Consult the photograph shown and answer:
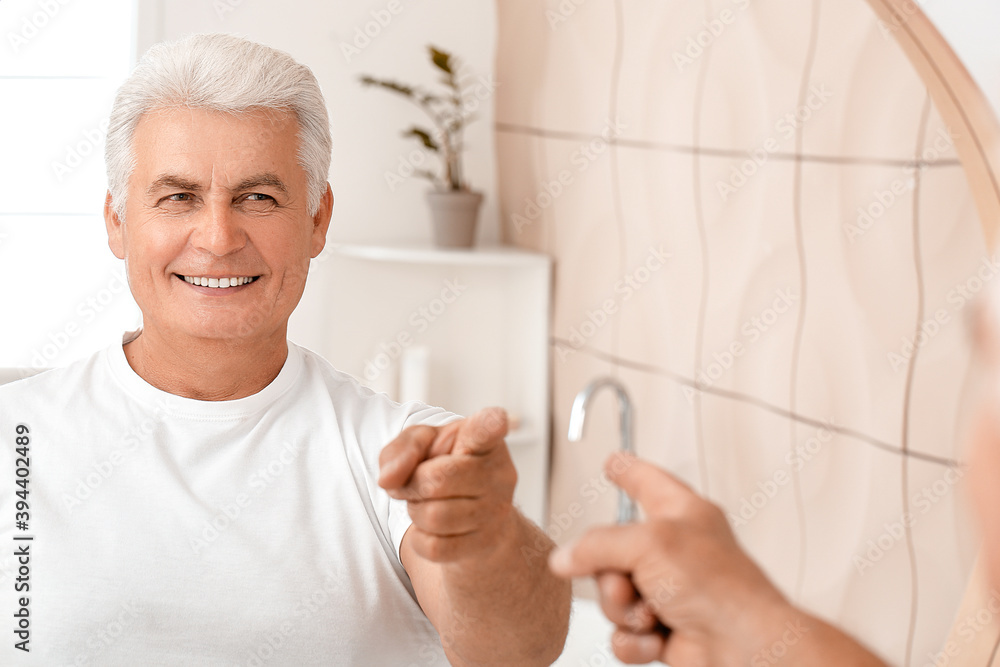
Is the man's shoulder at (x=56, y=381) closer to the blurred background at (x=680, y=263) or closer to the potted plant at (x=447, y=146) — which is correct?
the blurred background at (x=680, y=263)

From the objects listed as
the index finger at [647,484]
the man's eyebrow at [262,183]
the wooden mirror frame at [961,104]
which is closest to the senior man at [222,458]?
the man's eyebrow at [262,183]

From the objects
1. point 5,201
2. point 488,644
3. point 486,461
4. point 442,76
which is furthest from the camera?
point 442,76

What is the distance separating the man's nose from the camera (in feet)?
1.56

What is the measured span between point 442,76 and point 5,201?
21.8 inches

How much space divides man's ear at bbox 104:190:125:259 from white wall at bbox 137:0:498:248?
137mm

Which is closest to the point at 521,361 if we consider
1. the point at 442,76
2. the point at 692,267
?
the point at 692,267


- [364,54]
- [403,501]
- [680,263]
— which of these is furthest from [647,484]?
[680,263]

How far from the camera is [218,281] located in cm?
50

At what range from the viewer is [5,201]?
0.68 meters

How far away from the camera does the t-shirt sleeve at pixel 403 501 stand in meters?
0.52

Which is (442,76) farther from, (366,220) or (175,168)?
(175,168)

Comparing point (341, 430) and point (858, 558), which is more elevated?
point (341, 430)

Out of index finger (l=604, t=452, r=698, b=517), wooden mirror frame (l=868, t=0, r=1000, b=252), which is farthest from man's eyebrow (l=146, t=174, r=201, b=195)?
wooden mirror frame (l=868, t=0, r=1000, b=252)

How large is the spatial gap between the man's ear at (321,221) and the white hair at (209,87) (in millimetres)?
29
